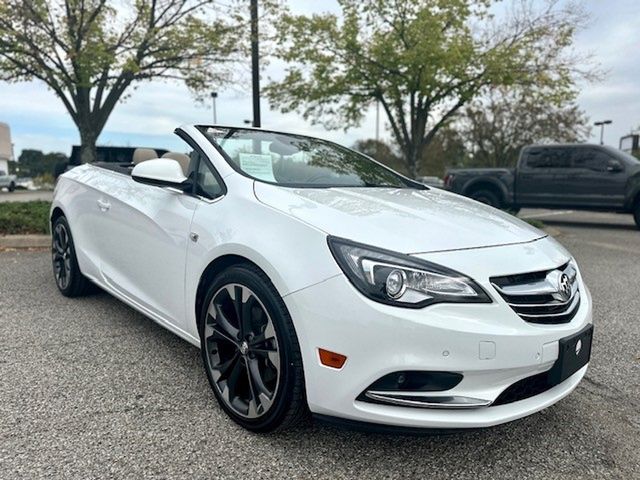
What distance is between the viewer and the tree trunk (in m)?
9.31

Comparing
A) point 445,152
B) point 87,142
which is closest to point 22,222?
point 87,142

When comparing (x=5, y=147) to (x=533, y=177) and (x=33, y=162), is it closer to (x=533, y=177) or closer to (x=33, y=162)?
(x=33, y=162)

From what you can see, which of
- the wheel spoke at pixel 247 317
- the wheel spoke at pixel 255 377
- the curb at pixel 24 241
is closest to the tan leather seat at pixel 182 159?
the wheel spoke at pixel 247 317

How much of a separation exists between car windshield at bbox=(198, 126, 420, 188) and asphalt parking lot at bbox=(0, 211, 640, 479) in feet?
4.11

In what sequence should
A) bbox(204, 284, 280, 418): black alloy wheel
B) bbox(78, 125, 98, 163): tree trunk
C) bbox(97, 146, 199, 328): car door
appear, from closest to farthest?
bbox(204, 284, 280, 418): black alloy wheel → bbox(97, 146, 199, 328): car door → bbox(78, 125, 98, 163): tree trunk

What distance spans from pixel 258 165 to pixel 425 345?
152 centimetres

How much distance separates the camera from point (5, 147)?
201 ft

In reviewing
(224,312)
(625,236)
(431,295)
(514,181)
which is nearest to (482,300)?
(431,295)

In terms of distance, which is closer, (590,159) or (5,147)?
(590,159)

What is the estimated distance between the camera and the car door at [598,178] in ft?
35.5

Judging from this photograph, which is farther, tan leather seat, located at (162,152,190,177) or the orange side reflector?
tan leather seat, located at (162,152,190,177)

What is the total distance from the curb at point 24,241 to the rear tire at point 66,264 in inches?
105

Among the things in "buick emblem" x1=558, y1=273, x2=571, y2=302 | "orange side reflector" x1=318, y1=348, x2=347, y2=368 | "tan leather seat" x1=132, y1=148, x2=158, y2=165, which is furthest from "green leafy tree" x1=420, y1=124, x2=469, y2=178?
"orange side reflector" x1=318, y1=348, x2=347, y2=368

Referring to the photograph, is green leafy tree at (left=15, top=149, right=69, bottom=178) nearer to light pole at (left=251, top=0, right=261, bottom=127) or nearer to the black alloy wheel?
light pole at (left=251, top=0, right=261, bottom=127)
